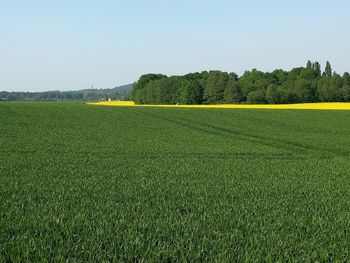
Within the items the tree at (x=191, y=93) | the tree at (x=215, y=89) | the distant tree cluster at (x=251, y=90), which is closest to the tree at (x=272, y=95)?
the distant tree cluster at (x=251, y=90)

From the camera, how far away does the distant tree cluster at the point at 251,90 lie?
99.2 m

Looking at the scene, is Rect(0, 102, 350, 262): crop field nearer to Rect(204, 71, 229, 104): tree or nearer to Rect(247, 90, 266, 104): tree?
Rect(247, 90, 266, 104): tree

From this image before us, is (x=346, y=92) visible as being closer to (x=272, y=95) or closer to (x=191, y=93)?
(x=272, y=95)

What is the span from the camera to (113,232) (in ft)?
23.0

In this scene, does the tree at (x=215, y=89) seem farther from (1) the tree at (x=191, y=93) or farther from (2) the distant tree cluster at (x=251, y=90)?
(1) the tree at (x=191, y=93)

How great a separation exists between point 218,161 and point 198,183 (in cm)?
609

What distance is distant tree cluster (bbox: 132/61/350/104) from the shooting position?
326 ft

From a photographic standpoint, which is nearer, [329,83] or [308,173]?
[308,173]

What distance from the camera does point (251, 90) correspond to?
348ft

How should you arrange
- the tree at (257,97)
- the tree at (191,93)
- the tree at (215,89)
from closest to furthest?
the tree at (257,97)
the tree at (215,89)
the tree at (191,93)

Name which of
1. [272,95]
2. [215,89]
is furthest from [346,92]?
[215,89]

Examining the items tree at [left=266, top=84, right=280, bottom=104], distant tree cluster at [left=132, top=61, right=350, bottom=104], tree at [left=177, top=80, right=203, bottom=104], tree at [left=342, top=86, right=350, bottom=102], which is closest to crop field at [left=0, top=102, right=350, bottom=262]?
tree at [left=266, top=84, right=280, bottom=104]

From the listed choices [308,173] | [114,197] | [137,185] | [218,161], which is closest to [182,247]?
[114,197]

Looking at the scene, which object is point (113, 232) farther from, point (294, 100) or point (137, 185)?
point (294, 100)
